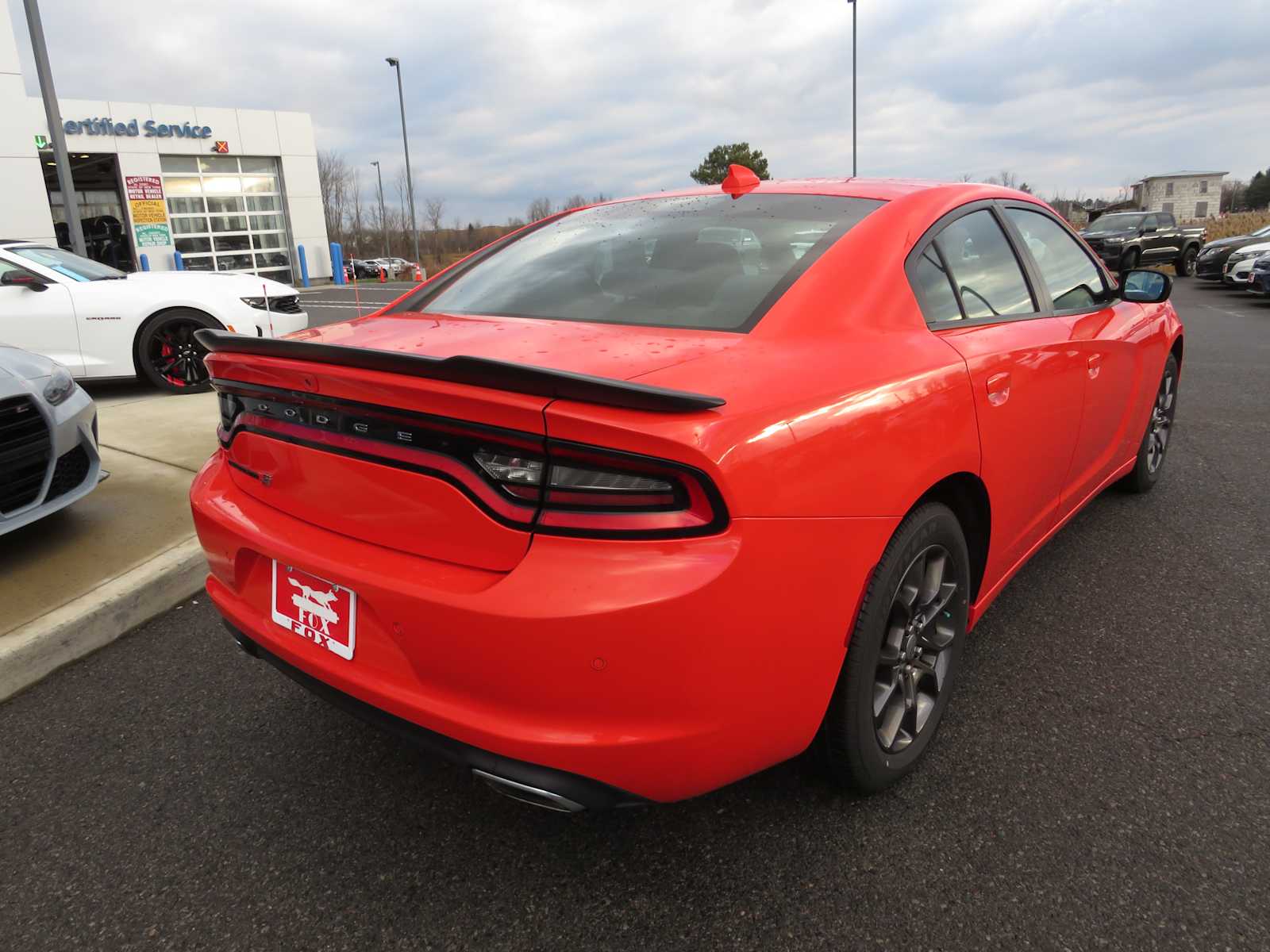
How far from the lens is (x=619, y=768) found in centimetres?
152

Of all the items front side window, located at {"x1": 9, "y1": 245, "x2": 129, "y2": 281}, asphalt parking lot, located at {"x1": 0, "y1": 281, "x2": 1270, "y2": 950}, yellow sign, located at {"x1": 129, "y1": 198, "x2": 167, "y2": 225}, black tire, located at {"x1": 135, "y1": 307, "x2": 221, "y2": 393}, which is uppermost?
yellow sign, located at {"x1": 129, "y1": 198, "x2": 167, "y2": 225}

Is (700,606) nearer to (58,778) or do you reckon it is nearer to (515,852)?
(515,852)

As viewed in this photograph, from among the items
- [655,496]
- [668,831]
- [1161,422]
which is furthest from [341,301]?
[655,496]

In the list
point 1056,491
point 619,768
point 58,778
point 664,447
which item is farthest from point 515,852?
point 1056,491

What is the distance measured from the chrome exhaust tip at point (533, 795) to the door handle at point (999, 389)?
1467mm

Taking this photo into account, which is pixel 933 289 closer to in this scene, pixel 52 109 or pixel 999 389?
pixel 999 389

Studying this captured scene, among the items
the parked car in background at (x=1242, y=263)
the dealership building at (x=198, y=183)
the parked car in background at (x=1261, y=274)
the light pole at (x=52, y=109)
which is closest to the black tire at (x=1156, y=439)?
the light pole at (x=52, y=109)

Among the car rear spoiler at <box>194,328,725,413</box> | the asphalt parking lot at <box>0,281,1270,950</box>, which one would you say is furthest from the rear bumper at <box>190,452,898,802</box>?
the asphalt parking lot at <box>0,281,1270,950</box>

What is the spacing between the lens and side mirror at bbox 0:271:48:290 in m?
6.57

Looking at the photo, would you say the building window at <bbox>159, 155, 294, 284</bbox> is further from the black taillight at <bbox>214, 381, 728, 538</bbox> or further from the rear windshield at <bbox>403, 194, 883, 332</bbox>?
the black taillight at <bbox>214, 381, 728, 538</bbox>

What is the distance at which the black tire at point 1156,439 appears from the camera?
161 inches

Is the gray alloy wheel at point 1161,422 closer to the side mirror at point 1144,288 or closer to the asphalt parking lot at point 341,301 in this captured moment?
the side mirror at point 1144,288

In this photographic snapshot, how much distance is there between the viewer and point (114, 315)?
6.83m

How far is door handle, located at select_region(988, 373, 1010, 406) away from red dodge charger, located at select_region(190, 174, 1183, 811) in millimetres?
28
